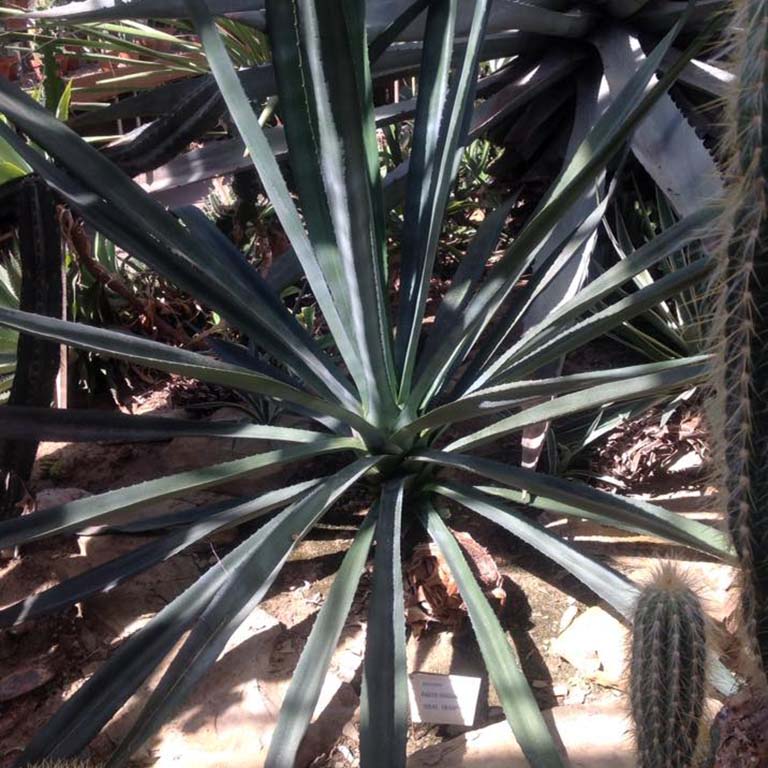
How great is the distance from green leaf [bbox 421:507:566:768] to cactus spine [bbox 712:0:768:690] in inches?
13.8

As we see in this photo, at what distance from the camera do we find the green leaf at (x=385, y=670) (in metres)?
1.14

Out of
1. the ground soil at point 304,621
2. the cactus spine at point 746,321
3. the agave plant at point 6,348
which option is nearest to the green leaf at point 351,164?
the ground soil at point 304,621

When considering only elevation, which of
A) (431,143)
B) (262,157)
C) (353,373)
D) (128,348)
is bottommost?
(128,348)

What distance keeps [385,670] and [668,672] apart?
426 mm

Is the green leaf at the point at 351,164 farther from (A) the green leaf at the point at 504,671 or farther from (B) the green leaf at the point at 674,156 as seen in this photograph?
(B) the green leaf at the point at 674,156

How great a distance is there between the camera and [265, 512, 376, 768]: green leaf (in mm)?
1182

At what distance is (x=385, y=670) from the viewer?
4.03 ft

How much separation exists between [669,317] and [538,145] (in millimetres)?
717

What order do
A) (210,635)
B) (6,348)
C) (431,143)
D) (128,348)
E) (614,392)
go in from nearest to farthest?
1. (210,635)
2. (128,348)
3. (614,392)
4. (431,143)
5. (6,348)

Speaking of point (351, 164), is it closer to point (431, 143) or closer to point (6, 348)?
point (431, 143)

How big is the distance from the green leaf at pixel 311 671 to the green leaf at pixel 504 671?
0.16 m

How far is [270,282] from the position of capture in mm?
A: 1977

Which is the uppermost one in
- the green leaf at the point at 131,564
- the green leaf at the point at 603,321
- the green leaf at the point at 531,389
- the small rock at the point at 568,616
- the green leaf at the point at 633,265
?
the green leaf at the point at 633,265

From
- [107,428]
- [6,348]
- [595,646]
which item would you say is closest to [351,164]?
[107,428]
